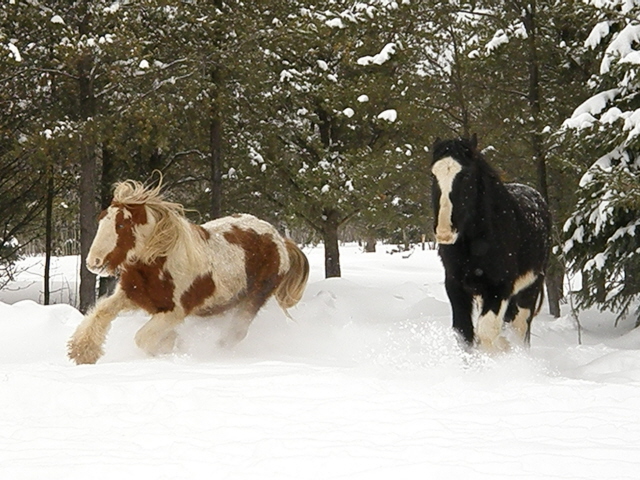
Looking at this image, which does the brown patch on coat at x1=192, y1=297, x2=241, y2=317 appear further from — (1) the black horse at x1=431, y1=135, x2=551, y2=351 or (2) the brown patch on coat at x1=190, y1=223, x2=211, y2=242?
(1) the black horse at x1=431, y1=135, x2=551, y2=351

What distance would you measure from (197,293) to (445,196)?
8.30ft

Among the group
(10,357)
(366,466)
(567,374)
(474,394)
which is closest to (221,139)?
(10,357)

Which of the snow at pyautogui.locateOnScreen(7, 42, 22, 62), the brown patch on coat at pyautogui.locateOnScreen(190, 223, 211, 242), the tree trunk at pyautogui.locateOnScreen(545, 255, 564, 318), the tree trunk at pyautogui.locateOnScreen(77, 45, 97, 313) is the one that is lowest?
the tree trunk at pyautogui.locateOnScreen(545, 255, 564, 318)

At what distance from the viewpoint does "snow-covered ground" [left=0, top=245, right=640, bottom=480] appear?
2.84m

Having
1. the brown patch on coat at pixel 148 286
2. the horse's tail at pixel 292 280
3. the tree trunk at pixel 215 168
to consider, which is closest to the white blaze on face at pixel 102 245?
the brown patch on coat at pixel 148 286

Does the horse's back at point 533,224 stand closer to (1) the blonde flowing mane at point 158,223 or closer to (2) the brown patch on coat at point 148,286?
(1) the blonde flowing mane at point 158,223

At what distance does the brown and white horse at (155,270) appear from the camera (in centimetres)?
581

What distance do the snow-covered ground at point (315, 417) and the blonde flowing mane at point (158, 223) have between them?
36.8 inches

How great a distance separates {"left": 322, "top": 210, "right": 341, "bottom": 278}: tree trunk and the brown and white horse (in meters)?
6.64

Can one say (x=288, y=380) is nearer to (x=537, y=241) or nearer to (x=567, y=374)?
(x=567, y=374)

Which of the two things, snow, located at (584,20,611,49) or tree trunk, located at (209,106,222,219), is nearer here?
snow, located at (584,20,611,49)

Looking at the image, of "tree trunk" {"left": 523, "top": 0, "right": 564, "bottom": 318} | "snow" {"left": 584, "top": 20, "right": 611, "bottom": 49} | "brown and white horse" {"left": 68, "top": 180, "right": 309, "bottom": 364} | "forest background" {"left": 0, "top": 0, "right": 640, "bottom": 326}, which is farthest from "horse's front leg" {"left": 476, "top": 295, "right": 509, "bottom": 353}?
"tree trunk" {"left": 523, "top": 0, "right": 564, "bottom": 318}

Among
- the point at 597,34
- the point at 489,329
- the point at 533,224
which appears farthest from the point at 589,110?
the point at 489,329

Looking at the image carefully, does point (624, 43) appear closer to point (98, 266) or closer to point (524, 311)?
point (524, 311)
